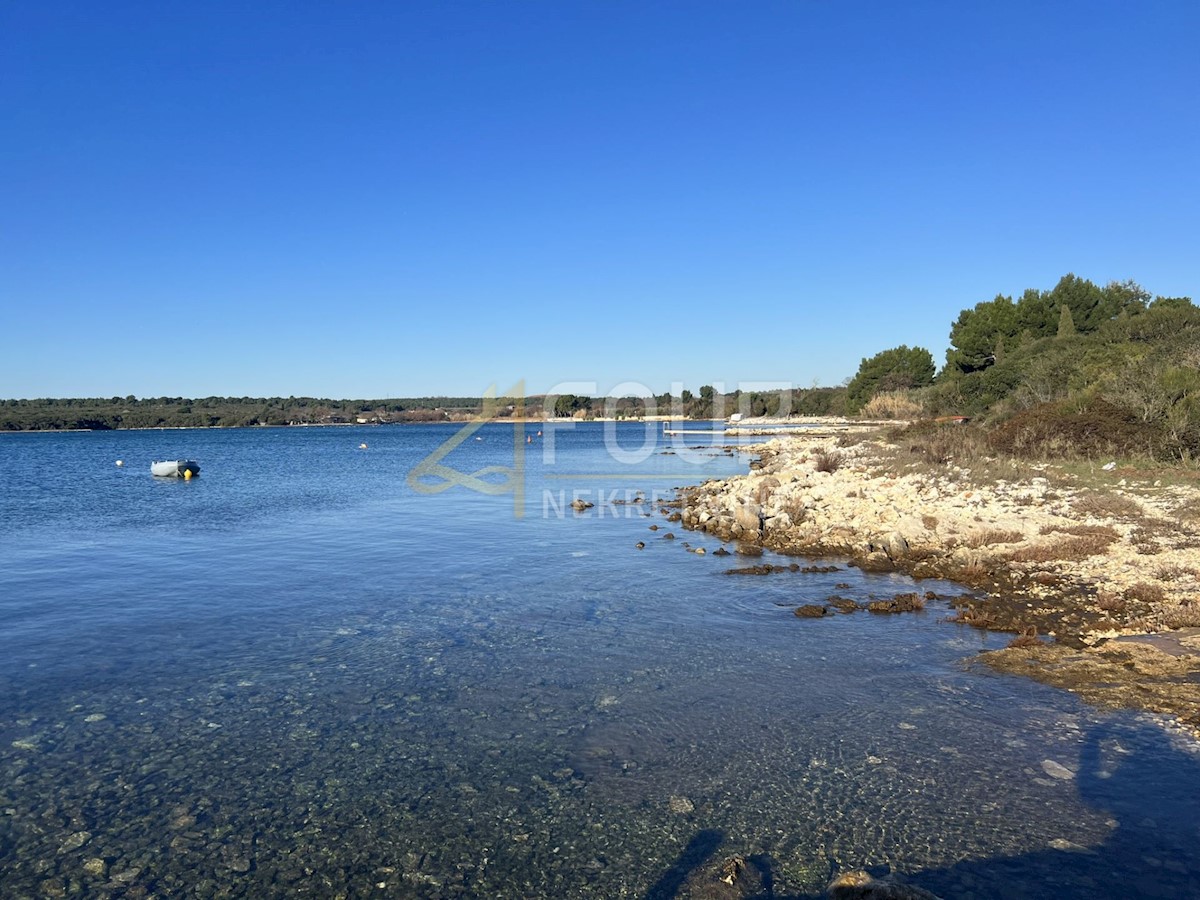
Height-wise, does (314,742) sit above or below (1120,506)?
below

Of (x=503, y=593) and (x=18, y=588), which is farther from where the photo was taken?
(x=18, y=588)

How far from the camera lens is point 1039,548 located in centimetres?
1681

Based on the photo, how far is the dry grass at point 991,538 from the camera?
18.2 m

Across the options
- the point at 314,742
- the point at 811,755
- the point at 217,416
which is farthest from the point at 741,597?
the point at 217,416

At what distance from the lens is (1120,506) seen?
19.1m

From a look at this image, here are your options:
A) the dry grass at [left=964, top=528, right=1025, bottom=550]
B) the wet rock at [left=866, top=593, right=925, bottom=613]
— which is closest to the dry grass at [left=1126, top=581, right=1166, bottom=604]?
the wet rock at [left=866, top=593, right=925, bottom=613]

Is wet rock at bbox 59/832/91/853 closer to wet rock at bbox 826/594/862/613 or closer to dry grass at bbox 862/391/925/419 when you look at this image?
wet rock at bbox 826/594/862/613

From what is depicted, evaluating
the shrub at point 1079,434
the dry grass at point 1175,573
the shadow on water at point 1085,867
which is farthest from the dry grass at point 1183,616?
the shrub at point 1079,434

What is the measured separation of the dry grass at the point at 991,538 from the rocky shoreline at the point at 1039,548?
0.08 ft

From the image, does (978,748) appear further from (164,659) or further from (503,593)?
(164,659)

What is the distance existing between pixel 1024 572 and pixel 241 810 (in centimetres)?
1515

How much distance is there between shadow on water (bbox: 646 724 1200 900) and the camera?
21.0 ft

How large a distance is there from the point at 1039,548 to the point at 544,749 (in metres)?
12.9

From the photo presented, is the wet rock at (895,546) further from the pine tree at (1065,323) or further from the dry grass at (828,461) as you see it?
the pine tree at (1065,323)
